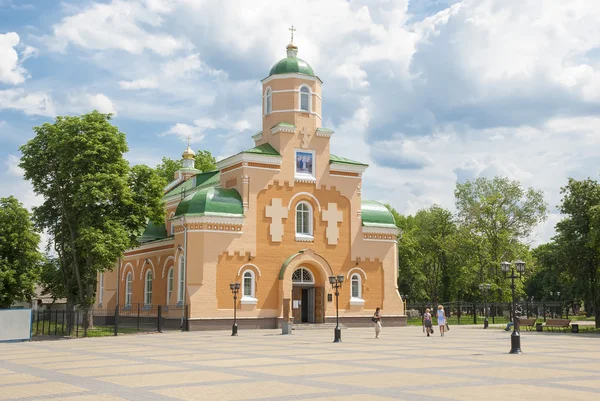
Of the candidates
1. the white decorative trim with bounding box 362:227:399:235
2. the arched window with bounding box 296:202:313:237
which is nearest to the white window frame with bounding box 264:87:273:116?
the arched window with bounding box 296:202:313:237

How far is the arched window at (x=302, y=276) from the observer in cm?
4153

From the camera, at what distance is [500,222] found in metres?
57.4

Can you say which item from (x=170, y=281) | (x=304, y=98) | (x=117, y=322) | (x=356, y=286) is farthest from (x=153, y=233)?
(x=356, y=286)

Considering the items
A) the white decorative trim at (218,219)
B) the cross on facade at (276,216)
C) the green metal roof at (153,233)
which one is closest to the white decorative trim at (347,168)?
the cross on facade at (276,216)

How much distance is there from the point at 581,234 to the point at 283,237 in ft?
60.2

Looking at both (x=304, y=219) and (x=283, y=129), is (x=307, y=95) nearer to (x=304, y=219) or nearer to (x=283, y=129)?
(x=283, y=129)

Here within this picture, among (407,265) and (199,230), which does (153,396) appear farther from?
(407,265)

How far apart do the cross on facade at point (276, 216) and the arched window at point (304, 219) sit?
125 centimetres

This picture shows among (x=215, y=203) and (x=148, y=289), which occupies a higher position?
(x=215, y=203)

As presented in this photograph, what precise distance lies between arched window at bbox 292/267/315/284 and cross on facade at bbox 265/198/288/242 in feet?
8.70

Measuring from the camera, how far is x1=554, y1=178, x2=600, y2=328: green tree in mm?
38719

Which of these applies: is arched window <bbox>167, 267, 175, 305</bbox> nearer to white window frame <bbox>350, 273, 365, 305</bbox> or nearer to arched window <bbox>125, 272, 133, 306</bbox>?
arched window <bbox>125, 272, 133, 306</bbox>

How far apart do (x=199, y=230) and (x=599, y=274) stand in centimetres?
2420

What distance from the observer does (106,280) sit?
175 feet
